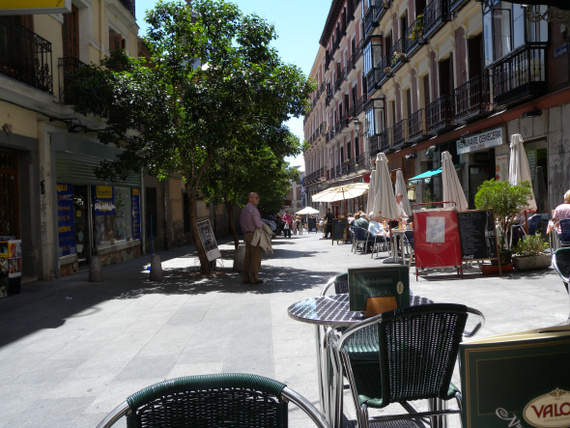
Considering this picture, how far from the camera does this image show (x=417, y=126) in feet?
71.4

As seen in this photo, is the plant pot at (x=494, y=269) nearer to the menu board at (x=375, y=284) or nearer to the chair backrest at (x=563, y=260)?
the chair backrest at (x=563, y=260)

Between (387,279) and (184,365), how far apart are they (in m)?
2.64

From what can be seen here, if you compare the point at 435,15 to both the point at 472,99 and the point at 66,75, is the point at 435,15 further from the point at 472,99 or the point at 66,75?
the point at 66,75

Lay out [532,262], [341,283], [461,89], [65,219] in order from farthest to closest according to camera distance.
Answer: [461,89]
[65,219]
[532,262]
[341,283]

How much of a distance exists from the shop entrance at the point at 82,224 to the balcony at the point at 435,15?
43.9 ft

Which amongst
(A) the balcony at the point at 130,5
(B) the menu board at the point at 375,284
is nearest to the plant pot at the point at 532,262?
(B) the menu board at the point at 375,284

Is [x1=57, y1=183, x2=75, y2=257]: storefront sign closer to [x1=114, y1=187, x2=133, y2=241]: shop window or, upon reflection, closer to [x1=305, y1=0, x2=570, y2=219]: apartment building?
[x1=114, y1=187, x2=133, y2=241]: shop window

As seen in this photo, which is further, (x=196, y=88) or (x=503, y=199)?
(x=196, y=88)

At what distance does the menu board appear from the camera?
300 cm

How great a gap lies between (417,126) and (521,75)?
8768mm

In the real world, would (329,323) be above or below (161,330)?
above

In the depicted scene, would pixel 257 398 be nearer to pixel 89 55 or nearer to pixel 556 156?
pixel 556 156

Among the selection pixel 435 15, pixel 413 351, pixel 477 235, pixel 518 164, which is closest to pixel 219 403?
pixel 413 351

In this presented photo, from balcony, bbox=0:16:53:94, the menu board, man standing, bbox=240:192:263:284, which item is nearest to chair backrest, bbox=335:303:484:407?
the menu board
